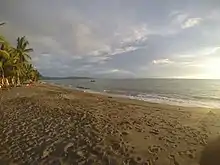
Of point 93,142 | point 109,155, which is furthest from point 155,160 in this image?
point 93,142

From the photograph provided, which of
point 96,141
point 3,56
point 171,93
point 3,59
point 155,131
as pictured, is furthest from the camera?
point 171,93

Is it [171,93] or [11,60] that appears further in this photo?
[171,93]

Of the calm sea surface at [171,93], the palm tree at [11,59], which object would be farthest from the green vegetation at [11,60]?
the calm sea surface at [171,93]

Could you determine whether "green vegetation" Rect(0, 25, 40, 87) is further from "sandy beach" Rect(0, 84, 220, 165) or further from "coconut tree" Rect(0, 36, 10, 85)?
"sandy beach" Rect(0, 84, 220, 165)

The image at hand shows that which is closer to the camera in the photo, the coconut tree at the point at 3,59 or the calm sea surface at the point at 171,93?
the coconut tree at the point at 3,59

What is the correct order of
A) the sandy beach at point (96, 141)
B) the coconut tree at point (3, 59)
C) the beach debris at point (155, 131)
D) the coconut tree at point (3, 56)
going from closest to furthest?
the sandy beach at point (96, 141), the beach debris at point (155, 131), the coconut tree at point (3, 59), the coconut tree at point (3, 56)

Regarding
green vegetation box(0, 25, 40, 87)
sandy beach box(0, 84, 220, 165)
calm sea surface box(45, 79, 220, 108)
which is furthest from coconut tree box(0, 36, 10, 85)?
sandy beach box(0, 84, 220, 165)

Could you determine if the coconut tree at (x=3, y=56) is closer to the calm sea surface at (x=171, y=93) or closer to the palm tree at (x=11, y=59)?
the palm tree at (x=11, y=59)

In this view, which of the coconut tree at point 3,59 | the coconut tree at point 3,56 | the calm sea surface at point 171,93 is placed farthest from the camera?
the calm sea surface at point 171,93

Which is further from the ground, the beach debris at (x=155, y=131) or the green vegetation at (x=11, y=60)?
the green vegetation at (x=11, y=60)

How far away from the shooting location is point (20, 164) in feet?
19.1

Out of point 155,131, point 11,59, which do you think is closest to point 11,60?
point 11,59

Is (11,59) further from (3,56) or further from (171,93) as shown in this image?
(171,93)

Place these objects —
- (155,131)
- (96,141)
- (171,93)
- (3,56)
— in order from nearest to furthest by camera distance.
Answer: (96,141)
(155,131)
(3,56)
(171,93)
